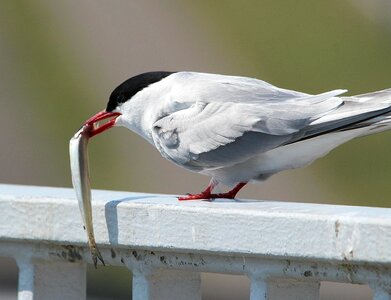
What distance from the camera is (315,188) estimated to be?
8547mm

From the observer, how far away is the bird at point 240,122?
338 centimetres

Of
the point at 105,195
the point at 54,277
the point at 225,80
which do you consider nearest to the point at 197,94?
the point at 225,80

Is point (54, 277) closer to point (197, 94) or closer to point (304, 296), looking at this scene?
point (304, 296)

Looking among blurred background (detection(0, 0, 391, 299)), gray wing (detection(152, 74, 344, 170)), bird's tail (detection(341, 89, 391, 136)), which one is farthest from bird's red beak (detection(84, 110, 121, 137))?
blurred background (detection(0, 0, 391, 299))

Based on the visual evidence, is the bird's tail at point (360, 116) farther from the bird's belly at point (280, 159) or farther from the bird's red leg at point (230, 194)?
the bird's red leg at point (230, 194)

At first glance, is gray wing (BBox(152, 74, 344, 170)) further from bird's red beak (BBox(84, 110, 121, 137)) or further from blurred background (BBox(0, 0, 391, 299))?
blurred background (BBox(0, 0, 391, 299))

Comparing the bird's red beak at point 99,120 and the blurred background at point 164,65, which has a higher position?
the blurred background at point 164,65

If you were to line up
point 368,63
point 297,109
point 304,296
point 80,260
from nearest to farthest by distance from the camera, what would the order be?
1. point 304,296
2. point 80,260
3. point 297,109
4. point 368,63

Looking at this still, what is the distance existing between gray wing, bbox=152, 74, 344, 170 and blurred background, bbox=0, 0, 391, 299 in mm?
4466

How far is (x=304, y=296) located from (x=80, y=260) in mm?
522

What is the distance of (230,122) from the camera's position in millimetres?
3492

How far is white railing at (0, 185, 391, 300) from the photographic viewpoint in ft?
7.55

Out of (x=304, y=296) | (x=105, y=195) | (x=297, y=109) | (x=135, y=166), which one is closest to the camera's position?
(x=304, y=296)

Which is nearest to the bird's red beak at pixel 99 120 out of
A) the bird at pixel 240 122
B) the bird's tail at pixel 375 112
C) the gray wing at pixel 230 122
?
the bird at pixel 240 122
